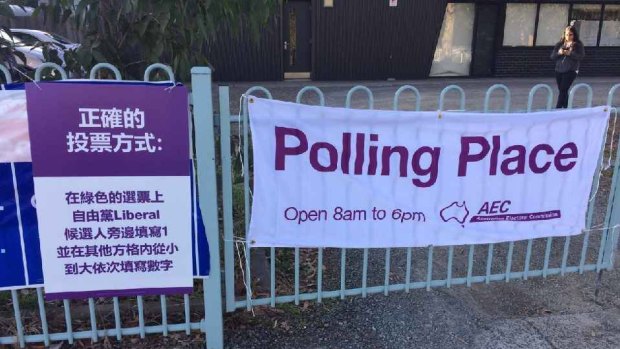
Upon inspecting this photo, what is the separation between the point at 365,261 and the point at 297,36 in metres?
13.0

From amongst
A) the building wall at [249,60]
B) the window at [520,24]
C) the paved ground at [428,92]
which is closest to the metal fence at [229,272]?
the paved ground at [428,92]

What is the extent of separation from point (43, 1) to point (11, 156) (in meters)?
1.19

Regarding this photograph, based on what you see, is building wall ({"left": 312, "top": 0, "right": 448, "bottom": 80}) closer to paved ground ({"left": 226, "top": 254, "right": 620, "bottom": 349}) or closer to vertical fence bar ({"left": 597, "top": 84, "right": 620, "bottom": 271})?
vertical fence bar ({"left": 597, "top": 84, "right": 620, "bottom": 271})

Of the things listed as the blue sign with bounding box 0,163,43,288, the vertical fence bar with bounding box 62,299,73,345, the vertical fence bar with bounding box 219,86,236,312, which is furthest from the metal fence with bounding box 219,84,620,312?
the blue sign with bounding box 0,163,43,288

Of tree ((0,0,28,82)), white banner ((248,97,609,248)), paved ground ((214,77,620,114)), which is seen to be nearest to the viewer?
white banner ((248,97,609,248))

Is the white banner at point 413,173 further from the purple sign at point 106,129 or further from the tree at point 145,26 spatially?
the tree at point 145,26

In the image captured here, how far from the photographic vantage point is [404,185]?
3.26 metres

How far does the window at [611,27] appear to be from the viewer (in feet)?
55.9

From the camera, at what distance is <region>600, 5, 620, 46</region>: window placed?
55.9ft

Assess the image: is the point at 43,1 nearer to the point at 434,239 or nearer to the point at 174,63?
the point at 174,63

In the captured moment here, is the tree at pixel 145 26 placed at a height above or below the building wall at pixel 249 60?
above

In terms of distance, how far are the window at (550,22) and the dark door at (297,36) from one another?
25.0 ft

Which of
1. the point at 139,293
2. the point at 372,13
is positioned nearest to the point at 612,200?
the point at 139,293

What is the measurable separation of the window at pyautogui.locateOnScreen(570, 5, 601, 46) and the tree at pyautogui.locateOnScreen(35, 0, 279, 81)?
16.9 meters
